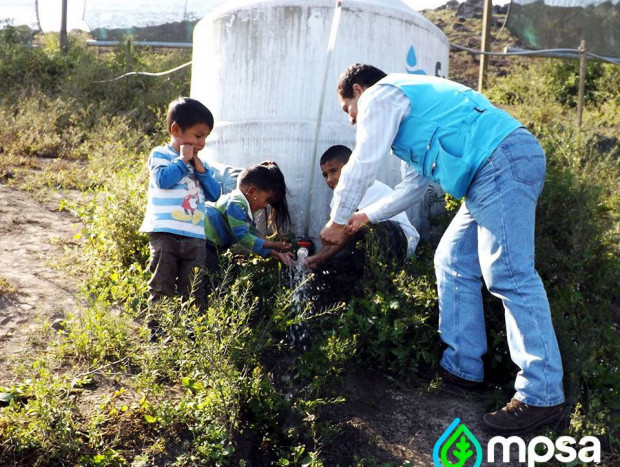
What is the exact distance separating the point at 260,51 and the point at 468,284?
2077 mm

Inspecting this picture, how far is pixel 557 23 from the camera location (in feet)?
26.1

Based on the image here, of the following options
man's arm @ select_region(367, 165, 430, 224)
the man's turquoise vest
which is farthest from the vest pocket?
man's arm @ select_region(367, 165, 430, 224)

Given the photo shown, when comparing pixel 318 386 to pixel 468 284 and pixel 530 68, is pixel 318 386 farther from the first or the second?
pixel 530 68

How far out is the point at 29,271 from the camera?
4.33 meters

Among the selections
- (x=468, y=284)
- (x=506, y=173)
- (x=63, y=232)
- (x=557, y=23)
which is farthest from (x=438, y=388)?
(x=557, y=23)

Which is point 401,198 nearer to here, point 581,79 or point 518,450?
point 518,450

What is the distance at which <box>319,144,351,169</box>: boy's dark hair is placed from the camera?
4289mm

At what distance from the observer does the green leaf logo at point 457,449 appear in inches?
122

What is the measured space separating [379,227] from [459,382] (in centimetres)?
97

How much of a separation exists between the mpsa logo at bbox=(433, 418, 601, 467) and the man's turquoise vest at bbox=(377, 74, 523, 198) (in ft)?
3.37

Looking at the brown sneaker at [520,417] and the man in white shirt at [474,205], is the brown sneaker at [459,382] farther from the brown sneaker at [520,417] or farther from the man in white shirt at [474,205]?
the brown sneaker at [520,417]

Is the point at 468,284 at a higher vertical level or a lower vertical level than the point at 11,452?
higher

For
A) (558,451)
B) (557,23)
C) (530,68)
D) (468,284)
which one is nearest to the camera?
(558,451)

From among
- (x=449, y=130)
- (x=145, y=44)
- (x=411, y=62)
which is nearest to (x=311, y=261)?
(x=449, y=130)
